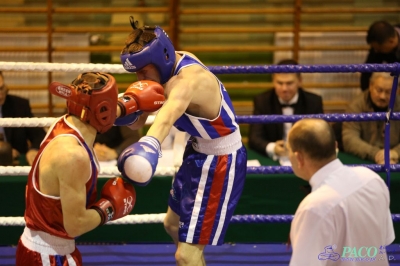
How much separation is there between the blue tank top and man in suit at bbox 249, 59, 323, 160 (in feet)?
Result: 4.66

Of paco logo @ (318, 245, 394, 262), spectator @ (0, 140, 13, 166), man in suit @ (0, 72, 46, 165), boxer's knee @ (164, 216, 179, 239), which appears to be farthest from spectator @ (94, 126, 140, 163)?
paco logo @ (318, 245, 394, 262)

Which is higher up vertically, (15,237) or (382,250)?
(382,250)

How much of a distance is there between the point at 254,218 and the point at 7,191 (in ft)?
4.72

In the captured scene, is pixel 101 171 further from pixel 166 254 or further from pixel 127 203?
pixel 127 203

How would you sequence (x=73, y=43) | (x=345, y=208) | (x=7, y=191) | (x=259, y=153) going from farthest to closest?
(x=73, y=43) → (x=259, y=153) → (x=7, y=191) → (x=345, y=208)

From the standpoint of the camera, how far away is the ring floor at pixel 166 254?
3871 mm

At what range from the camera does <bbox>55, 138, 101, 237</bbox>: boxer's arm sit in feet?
7.72

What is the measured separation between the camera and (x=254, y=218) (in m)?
3.73

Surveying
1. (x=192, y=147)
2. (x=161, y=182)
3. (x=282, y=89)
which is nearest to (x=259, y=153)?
(x=282, y=89)

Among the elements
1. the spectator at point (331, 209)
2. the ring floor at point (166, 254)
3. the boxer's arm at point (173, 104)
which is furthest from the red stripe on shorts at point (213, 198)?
the spectator at point (331, 209)

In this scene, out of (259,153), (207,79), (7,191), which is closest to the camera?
(207,79)

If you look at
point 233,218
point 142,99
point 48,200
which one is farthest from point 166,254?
point 48,200

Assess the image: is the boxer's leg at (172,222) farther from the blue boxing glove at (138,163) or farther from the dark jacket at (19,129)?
the dark jacket at (19,129)

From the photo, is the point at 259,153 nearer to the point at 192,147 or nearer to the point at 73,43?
the point at 192,147
